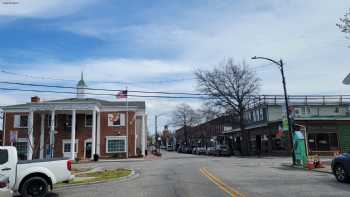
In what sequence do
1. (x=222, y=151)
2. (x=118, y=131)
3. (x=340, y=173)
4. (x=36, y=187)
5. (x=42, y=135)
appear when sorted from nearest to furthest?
(x=36, y=187) < (x=340, y=173) < (x=42, y=135) < (x=118, y=131) < (x=222, y=151)

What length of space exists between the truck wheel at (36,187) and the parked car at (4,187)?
0.77 meters

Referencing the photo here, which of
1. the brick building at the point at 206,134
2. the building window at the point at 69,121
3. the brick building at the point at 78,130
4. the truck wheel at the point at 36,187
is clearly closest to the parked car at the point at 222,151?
the brick building at the point at 78,130

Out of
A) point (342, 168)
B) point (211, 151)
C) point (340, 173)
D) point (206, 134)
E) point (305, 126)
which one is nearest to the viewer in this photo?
point (342, 168)

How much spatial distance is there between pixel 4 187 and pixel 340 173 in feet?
39.6

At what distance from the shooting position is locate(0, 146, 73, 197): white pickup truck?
12.5 m

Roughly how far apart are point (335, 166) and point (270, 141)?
3486cm

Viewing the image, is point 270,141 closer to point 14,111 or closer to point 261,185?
point 14,111

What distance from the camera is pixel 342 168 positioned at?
15.6 m

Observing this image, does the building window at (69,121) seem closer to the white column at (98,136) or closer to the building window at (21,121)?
the white column at (98,136)

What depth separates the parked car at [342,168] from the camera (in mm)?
15328

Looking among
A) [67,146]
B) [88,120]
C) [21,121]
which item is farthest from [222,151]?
[21,121]

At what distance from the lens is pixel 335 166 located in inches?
638

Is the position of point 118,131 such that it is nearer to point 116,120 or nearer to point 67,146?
point 116,120

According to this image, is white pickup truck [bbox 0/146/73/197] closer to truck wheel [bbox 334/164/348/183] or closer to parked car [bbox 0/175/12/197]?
parked car [bbox 0/175/12/197]
